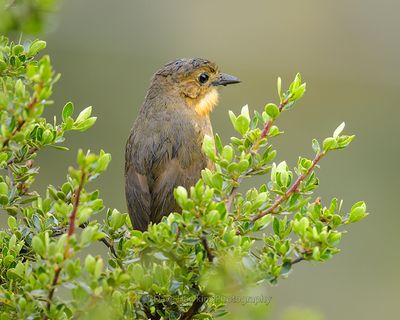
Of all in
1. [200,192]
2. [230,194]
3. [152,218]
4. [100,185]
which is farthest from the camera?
[100,185]

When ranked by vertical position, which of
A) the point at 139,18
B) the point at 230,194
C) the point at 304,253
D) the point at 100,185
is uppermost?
the point at 139,18

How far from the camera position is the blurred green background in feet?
29.7

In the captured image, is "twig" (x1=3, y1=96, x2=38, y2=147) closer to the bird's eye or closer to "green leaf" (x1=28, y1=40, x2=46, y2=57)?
"green leaf" (x1=28, y1=40, x2=46, y2=57)

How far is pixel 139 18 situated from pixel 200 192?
373 inches

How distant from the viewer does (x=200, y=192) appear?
8.69ft

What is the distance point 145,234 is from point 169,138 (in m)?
2.09

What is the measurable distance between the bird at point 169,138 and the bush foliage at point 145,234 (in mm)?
1105

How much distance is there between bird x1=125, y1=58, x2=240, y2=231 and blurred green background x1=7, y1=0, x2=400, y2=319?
337 centimetres

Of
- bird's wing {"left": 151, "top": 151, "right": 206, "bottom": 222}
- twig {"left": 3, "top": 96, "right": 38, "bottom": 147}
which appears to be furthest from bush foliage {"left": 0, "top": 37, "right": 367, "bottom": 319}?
bird's wing {"left": 151, "top": 151, "right": 206, "bottom": 222}

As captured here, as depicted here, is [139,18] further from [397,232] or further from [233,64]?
[397,232]

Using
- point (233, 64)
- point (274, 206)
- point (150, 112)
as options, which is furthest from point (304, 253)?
point (233, 64)

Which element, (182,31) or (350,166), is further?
(182,31)

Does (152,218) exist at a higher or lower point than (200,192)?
lower

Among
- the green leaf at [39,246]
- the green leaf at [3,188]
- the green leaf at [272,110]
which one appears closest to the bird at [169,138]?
the green leaf at [3,188]
